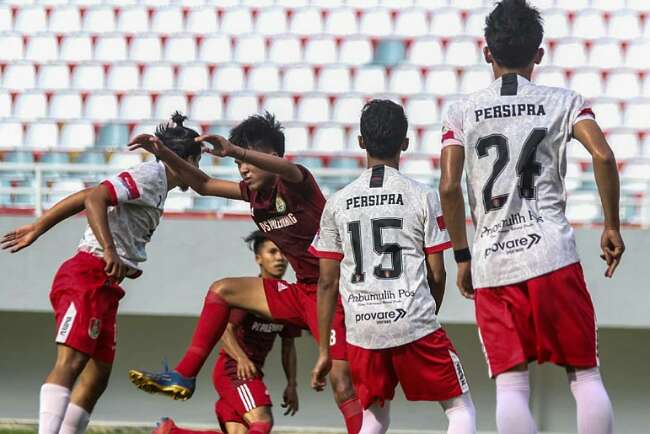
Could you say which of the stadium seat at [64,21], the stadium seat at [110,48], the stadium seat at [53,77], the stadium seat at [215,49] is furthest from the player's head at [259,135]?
the stadium seat at [64,21]

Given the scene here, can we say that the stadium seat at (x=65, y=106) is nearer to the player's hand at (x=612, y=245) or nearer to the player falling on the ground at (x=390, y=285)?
the player falling on the ground at (x=390, y=285)

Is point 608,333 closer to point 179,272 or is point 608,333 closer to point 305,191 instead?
point 179,272

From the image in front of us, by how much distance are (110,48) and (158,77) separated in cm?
70

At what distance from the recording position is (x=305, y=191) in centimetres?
544

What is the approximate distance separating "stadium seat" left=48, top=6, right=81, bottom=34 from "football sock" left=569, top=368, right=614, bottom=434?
9282mm

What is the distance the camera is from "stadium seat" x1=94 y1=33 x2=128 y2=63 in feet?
39.3

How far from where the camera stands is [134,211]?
566 cm

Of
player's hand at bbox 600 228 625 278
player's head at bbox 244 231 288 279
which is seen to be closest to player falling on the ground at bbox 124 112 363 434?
player's head at bbox 244 231 288 279

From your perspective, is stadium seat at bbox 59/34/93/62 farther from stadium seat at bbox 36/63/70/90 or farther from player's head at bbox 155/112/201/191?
player's head at bbox 155/112/201/191

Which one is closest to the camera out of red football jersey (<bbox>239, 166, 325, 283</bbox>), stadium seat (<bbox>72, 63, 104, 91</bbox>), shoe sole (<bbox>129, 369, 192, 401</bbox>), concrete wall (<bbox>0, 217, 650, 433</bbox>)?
shoe sole (<bbox>129, 369, 192, 401</bbox>)

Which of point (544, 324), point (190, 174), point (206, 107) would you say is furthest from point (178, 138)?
point (206, 107)

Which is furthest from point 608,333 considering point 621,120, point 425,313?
point 425,313

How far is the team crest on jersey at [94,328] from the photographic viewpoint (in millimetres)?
5389

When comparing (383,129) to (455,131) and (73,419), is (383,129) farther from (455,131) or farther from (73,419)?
(73,419)
